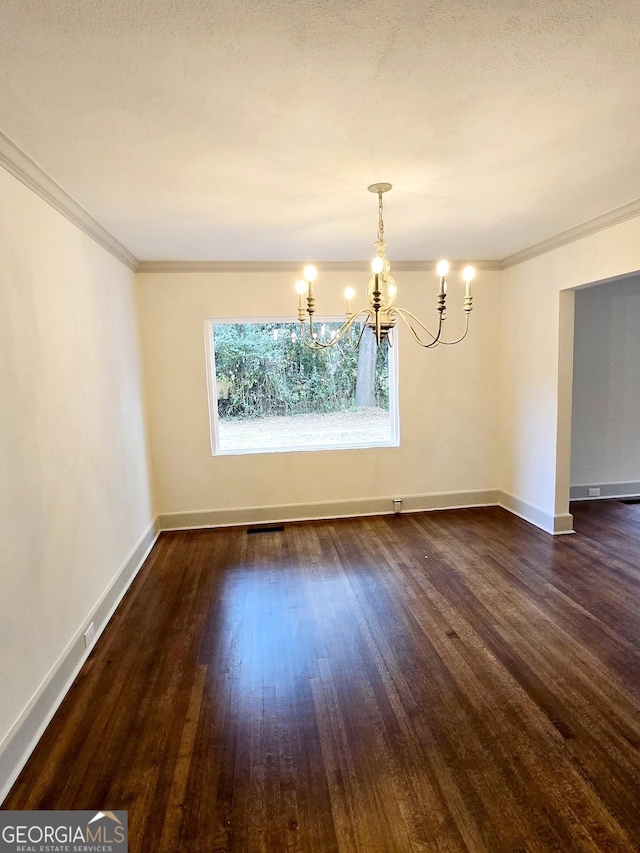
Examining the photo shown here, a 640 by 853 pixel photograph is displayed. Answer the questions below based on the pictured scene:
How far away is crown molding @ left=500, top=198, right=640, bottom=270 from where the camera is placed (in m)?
2.94

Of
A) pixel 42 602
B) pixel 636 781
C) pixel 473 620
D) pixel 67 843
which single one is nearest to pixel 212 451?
pixel 42 602

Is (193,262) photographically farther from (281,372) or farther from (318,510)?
(318,510)

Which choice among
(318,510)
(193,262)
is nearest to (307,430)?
(318,510)

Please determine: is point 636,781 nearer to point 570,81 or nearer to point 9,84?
point 570,81

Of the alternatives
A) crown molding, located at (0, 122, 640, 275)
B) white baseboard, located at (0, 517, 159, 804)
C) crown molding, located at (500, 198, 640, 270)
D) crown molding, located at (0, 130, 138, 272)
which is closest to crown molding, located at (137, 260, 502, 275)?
crown molding, located at (0, 122, 640, 275)

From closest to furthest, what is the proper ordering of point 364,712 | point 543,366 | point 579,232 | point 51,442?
point 364,712, point 51,442, point 579,232, point 543,366

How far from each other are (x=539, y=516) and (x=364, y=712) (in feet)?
9.58

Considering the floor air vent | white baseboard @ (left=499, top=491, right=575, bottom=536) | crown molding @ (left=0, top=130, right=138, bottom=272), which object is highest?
crown molding @ (left=0, top=130, right=138, bottom=272)

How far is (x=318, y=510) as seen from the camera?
14.9 feet

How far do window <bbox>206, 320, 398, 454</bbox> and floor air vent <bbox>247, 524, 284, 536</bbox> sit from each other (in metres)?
0.79

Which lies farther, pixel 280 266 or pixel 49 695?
pixel 280 266

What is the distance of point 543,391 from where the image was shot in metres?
4.00

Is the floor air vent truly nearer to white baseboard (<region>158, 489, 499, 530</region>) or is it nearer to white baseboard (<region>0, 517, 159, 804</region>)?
white baseboard (<region>158, 489, 499, 530</region>)

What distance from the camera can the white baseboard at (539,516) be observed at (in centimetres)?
395
